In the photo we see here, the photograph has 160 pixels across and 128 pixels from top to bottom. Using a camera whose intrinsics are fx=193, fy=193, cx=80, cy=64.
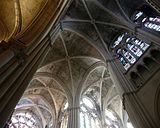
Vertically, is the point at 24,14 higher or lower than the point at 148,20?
lower

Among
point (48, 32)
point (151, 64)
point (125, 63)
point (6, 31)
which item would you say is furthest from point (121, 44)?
point (6, 31)

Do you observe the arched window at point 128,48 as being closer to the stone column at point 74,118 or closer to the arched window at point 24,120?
the stone column at point 74,118

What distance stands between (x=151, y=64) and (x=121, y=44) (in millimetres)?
4106

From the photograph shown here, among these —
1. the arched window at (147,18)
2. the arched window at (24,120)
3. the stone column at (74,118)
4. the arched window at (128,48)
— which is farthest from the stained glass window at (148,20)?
the arched window at (24,120)

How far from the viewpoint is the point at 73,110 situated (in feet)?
44.1

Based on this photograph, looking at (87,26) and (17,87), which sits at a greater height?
(87,26)

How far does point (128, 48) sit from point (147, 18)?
7.43ft

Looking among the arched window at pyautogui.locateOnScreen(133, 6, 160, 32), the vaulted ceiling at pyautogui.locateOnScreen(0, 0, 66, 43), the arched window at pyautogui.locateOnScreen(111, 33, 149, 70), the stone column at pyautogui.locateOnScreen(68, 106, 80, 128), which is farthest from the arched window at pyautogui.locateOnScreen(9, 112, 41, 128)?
the arched window at pyautogui.locateOnScreen(133, 6, 160, 32)

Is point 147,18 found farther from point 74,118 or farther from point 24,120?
point 24,120

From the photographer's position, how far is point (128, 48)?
41.4ft

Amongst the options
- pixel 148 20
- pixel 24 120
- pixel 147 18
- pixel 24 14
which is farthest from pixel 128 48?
pixel 24 120

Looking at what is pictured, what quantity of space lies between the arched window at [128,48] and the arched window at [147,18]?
105 centimetres

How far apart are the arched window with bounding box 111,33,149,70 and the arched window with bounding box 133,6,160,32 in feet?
3.46

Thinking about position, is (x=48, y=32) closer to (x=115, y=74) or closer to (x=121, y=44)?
(x=115, y=74)
